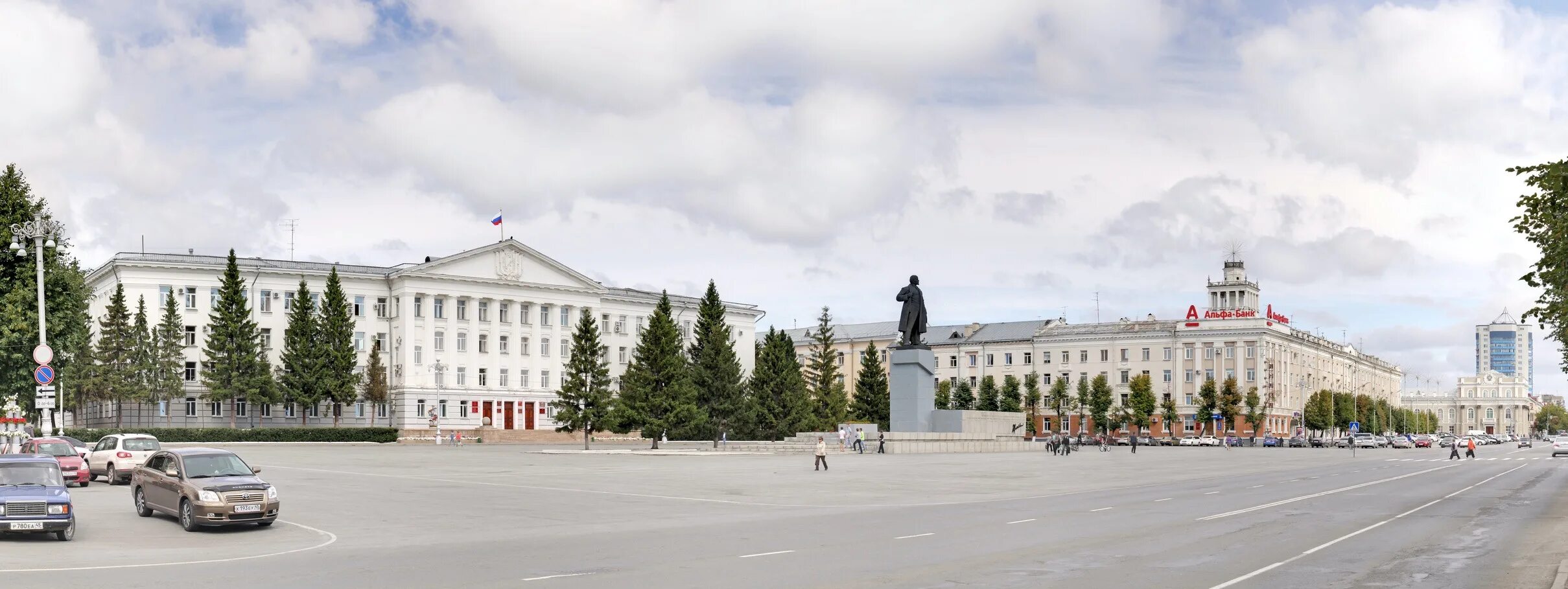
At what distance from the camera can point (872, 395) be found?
109125 mm

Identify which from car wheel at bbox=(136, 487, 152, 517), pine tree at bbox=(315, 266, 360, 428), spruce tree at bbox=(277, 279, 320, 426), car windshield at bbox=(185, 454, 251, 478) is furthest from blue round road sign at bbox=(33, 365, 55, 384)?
pine tree at bbox=(315, 266, 360, 428)

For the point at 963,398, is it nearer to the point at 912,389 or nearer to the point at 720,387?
the point at 720,387

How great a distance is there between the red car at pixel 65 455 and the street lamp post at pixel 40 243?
803mm

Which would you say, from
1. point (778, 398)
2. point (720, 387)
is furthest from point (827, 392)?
point (720, 387)

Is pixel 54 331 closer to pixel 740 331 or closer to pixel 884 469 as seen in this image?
pixel 884 469

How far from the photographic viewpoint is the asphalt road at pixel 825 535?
17.5 meters

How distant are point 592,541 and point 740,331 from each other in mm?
114883

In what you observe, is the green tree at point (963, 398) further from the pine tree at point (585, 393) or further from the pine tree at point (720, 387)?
the pine tree at point (585, 393)

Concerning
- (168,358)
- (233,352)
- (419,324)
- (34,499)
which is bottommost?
(34,499)

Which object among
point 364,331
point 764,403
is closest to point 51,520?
point 764,403

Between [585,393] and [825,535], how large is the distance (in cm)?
6044

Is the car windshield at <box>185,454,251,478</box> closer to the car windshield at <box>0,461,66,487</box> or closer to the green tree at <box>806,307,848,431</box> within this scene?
the car windshield at <box>0,461,66,487</box>

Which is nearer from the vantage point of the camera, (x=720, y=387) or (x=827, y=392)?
(x=720, y=387)

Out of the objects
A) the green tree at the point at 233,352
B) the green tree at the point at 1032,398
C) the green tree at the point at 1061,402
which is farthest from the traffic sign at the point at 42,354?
the green tree at the point at 1061,402
